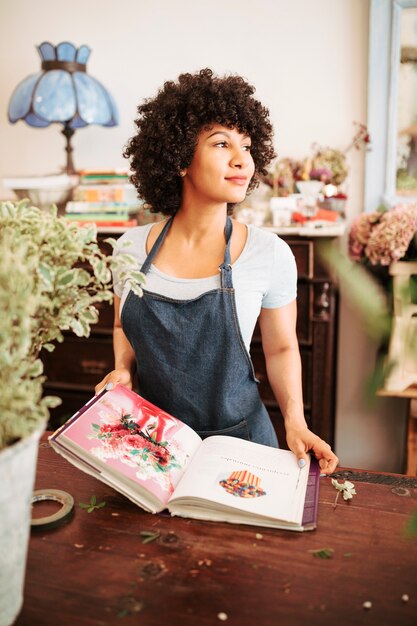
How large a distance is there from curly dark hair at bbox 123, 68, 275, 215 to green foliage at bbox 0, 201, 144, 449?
75 cm

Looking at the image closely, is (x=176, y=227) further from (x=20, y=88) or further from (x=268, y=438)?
(x=20, y=88)

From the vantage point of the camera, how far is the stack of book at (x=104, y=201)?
8.81ft

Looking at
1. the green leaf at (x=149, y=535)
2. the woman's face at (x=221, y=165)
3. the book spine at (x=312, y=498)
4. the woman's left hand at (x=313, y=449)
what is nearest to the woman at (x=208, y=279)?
the woman's face at (x=221, y=165)

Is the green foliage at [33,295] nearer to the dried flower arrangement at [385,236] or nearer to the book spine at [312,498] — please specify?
the book spine at [312,498]

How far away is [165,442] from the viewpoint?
124 cm

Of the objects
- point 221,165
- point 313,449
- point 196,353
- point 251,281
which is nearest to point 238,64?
point 221,165

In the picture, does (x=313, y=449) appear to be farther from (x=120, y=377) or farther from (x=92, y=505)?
(x=120, y=377)

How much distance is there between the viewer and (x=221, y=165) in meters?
1.57

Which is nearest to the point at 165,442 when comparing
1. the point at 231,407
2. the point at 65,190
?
the point at 231,407

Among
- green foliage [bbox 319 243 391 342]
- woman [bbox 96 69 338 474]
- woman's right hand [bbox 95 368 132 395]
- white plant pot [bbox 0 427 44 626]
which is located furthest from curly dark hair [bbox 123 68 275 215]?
green foliage [bbox 319 243 391 342]

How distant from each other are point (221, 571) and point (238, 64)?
2.58 m

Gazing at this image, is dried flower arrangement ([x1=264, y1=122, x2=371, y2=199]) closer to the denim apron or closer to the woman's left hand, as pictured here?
the denim apron

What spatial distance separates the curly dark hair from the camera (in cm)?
160

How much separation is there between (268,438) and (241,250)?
1.91 ft
